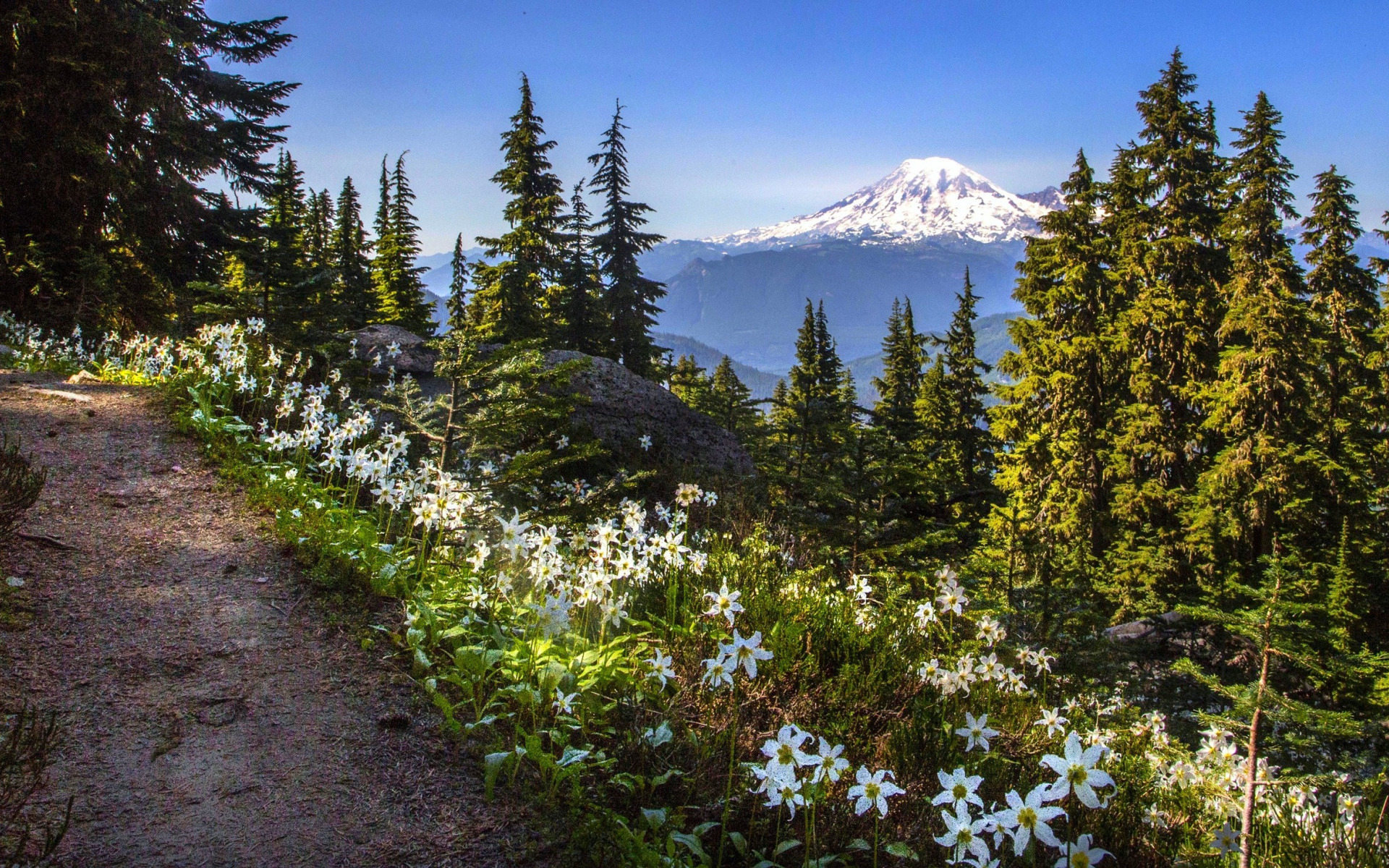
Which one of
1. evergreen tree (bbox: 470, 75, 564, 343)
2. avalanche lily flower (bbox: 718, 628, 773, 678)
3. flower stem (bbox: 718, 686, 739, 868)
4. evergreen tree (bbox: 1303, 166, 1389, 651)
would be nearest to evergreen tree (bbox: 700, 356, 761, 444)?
evergreen tree (bbox: 470, 75, 564, 343)

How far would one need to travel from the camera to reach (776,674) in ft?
13.1

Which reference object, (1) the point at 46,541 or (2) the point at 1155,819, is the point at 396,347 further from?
(2) the point at 1155,819

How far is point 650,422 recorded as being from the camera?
37.5 ft

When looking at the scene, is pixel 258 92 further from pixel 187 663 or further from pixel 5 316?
pixel 187 663

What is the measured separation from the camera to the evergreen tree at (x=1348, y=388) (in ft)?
53.4

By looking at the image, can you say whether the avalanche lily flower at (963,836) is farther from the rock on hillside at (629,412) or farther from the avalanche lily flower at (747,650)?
the rock on hillside at (629,412)

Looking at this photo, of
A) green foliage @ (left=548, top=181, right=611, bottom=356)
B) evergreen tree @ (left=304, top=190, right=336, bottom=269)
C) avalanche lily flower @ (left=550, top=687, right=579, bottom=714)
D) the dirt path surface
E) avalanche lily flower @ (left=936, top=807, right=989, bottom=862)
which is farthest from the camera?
evergreen tree @ (left=304, top=190, right=336, bottom=269)

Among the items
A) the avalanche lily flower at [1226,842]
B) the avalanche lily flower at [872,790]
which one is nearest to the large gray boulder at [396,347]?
the avalanche lily flower at [872,790]

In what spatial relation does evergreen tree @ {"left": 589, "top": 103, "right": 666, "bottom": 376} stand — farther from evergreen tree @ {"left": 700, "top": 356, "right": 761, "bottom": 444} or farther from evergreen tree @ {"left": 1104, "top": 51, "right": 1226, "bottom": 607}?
evergreen tree @ {"left": 1104, "top": 51, "right": 1226, "bottom": 607}

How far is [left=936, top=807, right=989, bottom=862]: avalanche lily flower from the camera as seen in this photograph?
2094 millimetres

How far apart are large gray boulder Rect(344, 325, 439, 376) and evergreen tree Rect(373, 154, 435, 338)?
14.1 meters

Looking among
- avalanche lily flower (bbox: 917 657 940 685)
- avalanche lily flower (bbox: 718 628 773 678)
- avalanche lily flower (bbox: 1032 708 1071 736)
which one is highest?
avalanche lily flower (bbox: 718 628 773 678)

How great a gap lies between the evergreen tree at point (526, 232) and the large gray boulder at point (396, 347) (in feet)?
21.0

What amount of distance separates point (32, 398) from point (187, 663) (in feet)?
20.8
